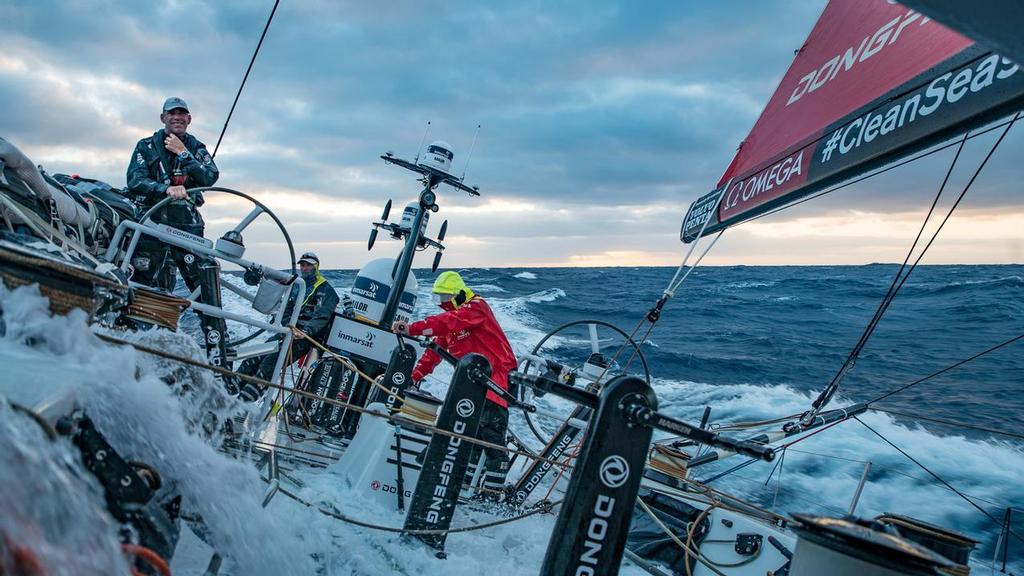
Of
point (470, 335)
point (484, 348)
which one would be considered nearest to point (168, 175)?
point (470, 335)

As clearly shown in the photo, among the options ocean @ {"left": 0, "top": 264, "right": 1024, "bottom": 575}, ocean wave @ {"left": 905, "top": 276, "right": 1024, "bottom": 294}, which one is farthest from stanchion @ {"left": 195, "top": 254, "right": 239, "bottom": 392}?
ocean wave @ {"left": 905, "top": 276, "right": 1024, "bottom": 294}

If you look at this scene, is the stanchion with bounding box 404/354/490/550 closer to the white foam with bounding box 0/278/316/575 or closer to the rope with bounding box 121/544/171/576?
the white foam with bounding box 0/278/316/575

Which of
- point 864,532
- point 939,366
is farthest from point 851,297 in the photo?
point 864,532

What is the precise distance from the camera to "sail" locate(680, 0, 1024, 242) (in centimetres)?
274

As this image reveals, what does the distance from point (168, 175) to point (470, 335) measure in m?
2.51

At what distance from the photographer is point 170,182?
5367 mm

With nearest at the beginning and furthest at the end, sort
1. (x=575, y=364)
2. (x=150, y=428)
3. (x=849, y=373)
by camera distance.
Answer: (x=150, y=428) < (x=849, y=373) < (x=575, y=364)

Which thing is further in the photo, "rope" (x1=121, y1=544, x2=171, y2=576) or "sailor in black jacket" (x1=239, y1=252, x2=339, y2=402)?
"sailor in black jacket" (x1=239, y1=252, x2=339, y2=402)

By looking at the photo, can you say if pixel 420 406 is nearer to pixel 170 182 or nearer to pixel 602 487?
pixel 170 182

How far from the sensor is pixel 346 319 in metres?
7.53

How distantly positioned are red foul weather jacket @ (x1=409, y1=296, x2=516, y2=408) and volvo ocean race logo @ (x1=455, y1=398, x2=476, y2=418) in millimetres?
1885

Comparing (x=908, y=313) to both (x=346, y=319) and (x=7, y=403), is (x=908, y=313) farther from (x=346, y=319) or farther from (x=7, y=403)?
(x=7, y=403)

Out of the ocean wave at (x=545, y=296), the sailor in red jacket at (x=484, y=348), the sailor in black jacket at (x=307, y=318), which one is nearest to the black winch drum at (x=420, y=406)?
the sailor in red jacket at (x=484, y=348)

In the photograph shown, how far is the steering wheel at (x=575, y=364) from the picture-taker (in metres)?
5.46
